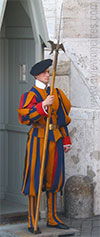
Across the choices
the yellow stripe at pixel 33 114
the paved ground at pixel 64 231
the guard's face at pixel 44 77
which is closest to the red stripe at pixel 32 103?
the yellow stripe at pixel 33 114

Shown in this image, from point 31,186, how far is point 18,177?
3.49 ft

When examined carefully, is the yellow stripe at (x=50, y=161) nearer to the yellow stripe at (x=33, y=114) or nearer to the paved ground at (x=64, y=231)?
the yellow stripe at (x=33, y=114)

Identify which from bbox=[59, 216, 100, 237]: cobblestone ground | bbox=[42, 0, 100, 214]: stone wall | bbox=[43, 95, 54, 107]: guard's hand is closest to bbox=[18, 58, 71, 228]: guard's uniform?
bbox=[43, 95, 54, 107]: guard's hand

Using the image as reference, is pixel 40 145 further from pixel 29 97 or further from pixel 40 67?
pixel 40 67

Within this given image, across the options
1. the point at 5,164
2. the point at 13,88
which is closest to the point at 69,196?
the point at 5,164

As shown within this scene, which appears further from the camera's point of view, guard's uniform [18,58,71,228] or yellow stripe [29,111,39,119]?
guard's uniform [18,58,71,228]

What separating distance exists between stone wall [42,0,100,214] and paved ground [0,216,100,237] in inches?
16.8

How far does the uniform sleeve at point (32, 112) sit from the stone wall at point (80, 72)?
1.27 m

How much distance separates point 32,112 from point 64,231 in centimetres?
118

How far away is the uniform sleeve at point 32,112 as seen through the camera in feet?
20.5

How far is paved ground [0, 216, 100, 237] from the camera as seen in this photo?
643cm

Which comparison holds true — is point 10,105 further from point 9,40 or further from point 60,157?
point 60,157

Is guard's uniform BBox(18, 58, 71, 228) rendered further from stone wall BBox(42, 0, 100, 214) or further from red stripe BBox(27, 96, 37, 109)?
stone wall BBox(42, 0, 100, 214)

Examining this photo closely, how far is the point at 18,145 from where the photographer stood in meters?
7.50
